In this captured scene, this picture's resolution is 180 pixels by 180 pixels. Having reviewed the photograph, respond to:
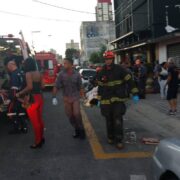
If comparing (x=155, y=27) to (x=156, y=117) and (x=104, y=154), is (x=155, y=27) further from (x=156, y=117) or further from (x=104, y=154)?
(x=104, y=154)

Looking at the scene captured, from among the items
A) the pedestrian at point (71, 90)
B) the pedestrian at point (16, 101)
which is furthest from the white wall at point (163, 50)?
the pedestrian at point (71, 90)

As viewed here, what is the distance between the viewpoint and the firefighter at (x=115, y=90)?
27.1ft

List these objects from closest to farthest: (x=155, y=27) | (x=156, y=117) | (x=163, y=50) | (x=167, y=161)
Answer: (x=167, y=161) < (x=156, y=117) < (x=163, y=50) < (x=155, y=27)

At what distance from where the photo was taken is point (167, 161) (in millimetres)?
4230

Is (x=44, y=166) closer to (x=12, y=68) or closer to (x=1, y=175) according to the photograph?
(x=1, y=175)

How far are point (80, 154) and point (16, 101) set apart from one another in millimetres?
2751

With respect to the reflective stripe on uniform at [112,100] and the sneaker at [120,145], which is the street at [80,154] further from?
the reflective stripe on uniform at [112,100]

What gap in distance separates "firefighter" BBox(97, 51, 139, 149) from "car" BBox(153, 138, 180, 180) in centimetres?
361

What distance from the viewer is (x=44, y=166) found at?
6.89 m

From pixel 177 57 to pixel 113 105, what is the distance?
17893 millimetres

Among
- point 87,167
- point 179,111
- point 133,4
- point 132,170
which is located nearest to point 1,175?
point 87,167

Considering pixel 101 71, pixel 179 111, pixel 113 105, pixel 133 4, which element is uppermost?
pixel 133 4

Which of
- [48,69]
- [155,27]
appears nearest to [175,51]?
[155,27]

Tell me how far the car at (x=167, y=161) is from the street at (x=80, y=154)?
1.63 feet
